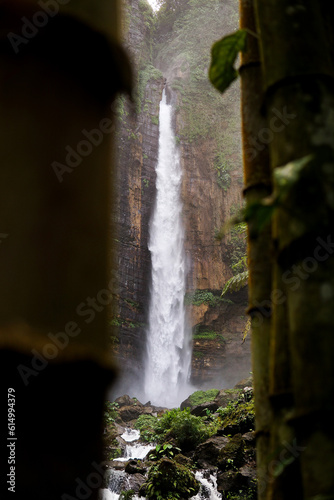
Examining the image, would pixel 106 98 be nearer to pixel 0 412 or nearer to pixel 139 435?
pixel 0 412

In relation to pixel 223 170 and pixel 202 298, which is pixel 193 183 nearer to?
pixel 223 170

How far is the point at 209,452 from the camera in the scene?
9.08 metres

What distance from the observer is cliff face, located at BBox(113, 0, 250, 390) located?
23.2 m

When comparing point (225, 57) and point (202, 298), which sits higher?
point (202, 298)

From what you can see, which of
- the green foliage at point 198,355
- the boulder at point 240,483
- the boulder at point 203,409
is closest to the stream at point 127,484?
the boulder at point 240,483

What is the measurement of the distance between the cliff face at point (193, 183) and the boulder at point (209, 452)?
37.0 ft

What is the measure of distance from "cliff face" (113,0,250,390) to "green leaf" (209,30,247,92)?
18.7m

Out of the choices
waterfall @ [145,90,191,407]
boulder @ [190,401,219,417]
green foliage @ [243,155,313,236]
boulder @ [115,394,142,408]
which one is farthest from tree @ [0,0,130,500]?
waterfall @ [145,90,191,407]

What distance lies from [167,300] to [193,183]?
23.3 ft

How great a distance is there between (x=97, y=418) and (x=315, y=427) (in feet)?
1.31

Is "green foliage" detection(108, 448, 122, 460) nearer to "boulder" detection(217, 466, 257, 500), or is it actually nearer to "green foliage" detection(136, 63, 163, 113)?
"boulder" detection(217, 466, 257, 500)

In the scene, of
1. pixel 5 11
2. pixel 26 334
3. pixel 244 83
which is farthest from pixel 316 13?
pixel 26 334

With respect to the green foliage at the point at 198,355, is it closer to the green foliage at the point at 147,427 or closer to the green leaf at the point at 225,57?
the green foliage at the point at 147,427

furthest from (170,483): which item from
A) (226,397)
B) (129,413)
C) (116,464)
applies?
(129,413)
